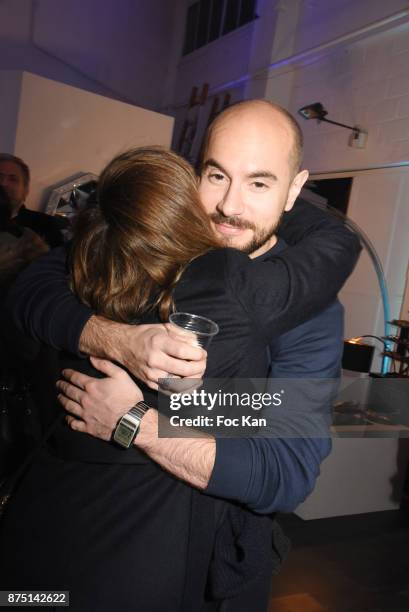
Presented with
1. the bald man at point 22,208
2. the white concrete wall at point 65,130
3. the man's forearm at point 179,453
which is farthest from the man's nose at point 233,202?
the white concrete wall at point 65,130

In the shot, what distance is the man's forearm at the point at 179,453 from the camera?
922mm

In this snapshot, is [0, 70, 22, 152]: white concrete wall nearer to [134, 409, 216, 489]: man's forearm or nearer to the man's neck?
the man's neck

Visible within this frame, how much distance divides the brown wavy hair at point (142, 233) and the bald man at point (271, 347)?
6 cm

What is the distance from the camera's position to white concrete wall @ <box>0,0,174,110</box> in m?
8.52

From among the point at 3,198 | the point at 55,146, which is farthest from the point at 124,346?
the point at 55,146

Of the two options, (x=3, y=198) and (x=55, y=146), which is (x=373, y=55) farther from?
(x=3, y=198)

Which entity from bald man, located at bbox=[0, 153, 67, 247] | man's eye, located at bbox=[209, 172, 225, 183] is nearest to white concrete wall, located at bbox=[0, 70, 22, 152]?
bald man, located at bbox=[0, 153, 67, 247]

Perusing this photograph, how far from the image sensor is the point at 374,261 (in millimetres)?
5156

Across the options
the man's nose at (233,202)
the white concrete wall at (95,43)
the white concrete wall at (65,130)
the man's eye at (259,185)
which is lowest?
the man's nose at (233,202)

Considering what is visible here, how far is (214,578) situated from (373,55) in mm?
5880

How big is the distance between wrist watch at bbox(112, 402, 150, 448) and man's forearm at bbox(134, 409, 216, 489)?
1 centimetres

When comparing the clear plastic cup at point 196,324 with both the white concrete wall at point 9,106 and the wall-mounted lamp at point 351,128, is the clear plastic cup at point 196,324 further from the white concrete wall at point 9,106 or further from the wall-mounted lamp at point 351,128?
the wall-mounted lamp at point 351,128

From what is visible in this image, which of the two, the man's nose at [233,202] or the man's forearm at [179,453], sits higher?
A: the man's nose at [233,202]

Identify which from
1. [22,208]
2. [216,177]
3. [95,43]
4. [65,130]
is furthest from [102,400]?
[95,43]
